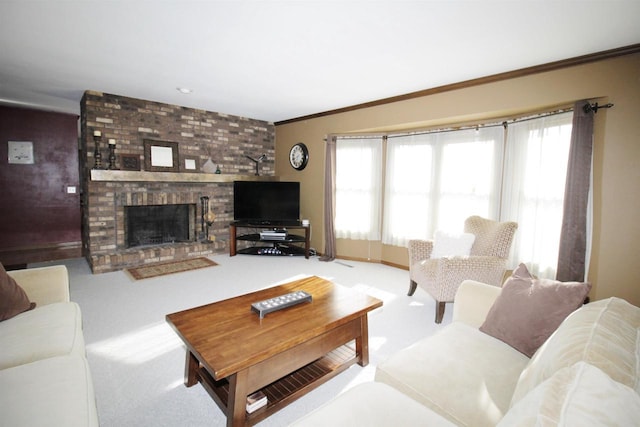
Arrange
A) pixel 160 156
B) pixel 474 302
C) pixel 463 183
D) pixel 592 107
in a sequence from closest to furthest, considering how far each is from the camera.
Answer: pixel 474 302
pixel 592 107
pixel 463 183
pixel 160 156

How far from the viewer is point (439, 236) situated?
3.29 meters

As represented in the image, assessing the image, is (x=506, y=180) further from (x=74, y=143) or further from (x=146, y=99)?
(x=74, y=143)

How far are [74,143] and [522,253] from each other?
279 inches

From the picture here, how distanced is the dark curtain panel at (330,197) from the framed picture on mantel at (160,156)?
2.39 meters

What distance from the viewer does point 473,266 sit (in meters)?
2.82

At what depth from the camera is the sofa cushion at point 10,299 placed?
173cm

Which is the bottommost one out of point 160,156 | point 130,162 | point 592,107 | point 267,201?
point 267,201

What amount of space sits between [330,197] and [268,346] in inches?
143

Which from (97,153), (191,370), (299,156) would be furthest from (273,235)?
(191,370)

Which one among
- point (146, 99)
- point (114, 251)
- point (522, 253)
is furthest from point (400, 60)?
point (114, 251)

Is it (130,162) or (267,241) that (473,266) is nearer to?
(267,241)

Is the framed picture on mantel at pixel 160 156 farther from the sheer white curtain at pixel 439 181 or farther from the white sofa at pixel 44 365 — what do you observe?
the sheer white curtain at pixel 439 181

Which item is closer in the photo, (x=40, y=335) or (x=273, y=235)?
(x=40, y=335)

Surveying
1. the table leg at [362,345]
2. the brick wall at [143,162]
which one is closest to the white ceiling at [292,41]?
the brick wall at [143,162]
